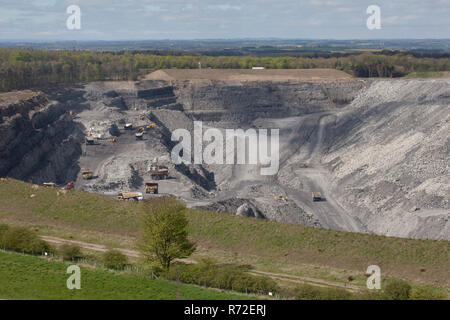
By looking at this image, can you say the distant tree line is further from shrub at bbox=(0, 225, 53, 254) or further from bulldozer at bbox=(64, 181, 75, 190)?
shrub at bbox=(0, 225, 53, 254)

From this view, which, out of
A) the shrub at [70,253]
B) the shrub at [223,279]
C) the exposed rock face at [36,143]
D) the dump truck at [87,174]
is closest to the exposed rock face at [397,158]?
the shrub at [223,279]

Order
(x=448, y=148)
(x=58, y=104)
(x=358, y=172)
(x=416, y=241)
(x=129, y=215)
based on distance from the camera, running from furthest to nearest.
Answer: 1. (x=58, y=104)
2. (x=358, y=172)
3. (x=448, y=148)
4. (x=129, y=215)
5. (x=416, y=241)

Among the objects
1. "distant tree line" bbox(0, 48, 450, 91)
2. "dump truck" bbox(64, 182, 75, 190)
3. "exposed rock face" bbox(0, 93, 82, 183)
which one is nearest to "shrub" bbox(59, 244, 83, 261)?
"dump truck" bbox(64, 182, 75, 190)

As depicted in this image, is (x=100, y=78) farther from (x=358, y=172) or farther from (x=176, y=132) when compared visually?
(x=358, y=172)
